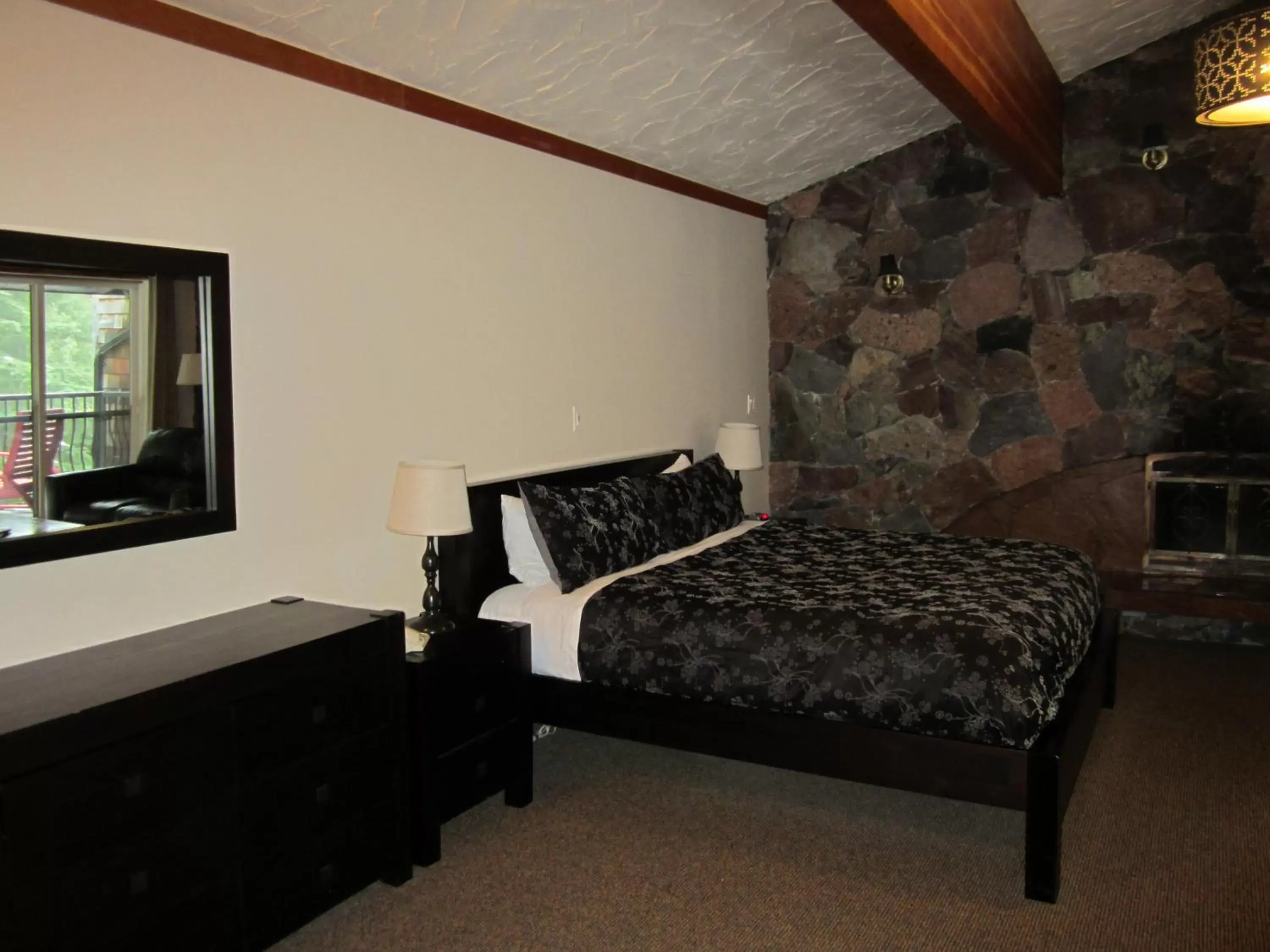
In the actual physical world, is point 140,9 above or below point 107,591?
above

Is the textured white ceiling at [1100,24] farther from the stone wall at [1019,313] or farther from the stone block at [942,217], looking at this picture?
the stone block at [942,217]

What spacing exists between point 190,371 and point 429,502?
76 centimetres

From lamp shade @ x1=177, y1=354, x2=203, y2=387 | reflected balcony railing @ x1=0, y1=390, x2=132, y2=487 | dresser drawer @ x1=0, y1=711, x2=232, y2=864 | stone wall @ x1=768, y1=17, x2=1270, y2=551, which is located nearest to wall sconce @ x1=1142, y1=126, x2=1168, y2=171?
stone wall @ x1=768, y1=17, x2=1270, y2=551

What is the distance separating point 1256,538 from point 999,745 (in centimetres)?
314

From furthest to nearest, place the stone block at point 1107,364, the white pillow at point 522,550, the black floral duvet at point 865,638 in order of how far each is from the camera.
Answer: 1. the stone block at point 1107,364
2. the white pillow at point 522,550
3. the black floral duvet at point 865,638

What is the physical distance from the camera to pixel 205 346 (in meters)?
2.77

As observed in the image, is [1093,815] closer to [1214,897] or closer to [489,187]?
[1214,897]

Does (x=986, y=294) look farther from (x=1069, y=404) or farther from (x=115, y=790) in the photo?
(x=115, y=790)

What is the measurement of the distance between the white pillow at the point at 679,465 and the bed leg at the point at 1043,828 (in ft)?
7.12

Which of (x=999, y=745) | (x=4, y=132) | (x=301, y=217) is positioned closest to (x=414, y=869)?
(x=999, y=745)

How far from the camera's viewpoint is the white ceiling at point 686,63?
9.95 feet

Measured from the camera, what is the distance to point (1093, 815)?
324 cm

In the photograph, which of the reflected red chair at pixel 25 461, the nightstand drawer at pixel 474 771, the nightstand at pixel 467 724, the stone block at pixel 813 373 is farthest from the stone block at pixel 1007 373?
the reflected red chair at pixel 25 461

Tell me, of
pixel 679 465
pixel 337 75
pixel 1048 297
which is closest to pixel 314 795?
pixel 337 75
